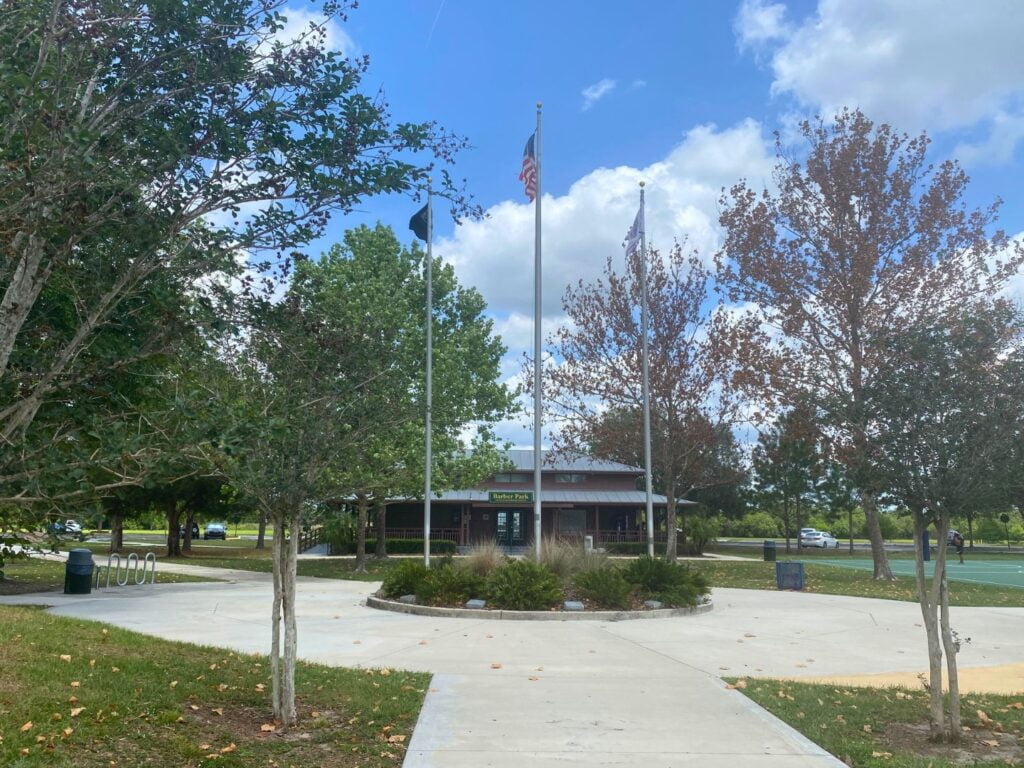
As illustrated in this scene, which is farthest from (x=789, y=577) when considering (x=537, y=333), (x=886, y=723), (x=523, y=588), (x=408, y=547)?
(x=408, y=547)

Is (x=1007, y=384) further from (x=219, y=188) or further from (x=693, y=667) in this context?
(x=219, y=188)

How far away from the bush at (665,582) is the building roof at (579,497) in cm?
2263

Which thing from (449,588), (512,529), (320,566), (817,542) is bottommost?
(817,542)

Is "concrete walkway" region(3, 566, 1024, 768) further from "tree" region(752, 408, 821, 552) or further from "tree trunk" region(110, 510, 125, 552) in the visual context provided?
"tree" region(752, 408, 821, 552)

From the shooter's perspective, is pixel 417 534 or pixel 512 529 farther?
pixel 512 529

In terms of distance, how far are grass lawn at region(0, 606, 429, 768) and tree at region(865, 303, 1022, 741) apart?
4399mm

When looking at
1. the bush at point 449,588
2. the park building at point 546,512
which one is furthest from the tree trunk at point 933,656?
the park building at point 546,512

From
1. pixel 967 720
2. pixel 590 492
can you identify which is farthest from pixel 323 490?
pixel 590 492

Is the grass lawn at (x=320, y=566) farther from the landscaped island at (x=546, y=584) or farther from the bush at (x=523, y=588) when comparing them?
the bush at (x=523, y=588)

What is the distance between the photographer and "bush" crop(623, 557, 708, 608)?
581 inches

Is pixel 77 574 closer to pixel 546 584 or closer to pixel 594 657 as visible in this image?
pixel 546 584

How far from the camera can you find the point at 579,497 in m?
40.9

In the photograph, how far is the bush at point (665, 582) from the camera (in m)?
14.8

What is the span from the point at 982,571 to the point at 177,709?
113ft
